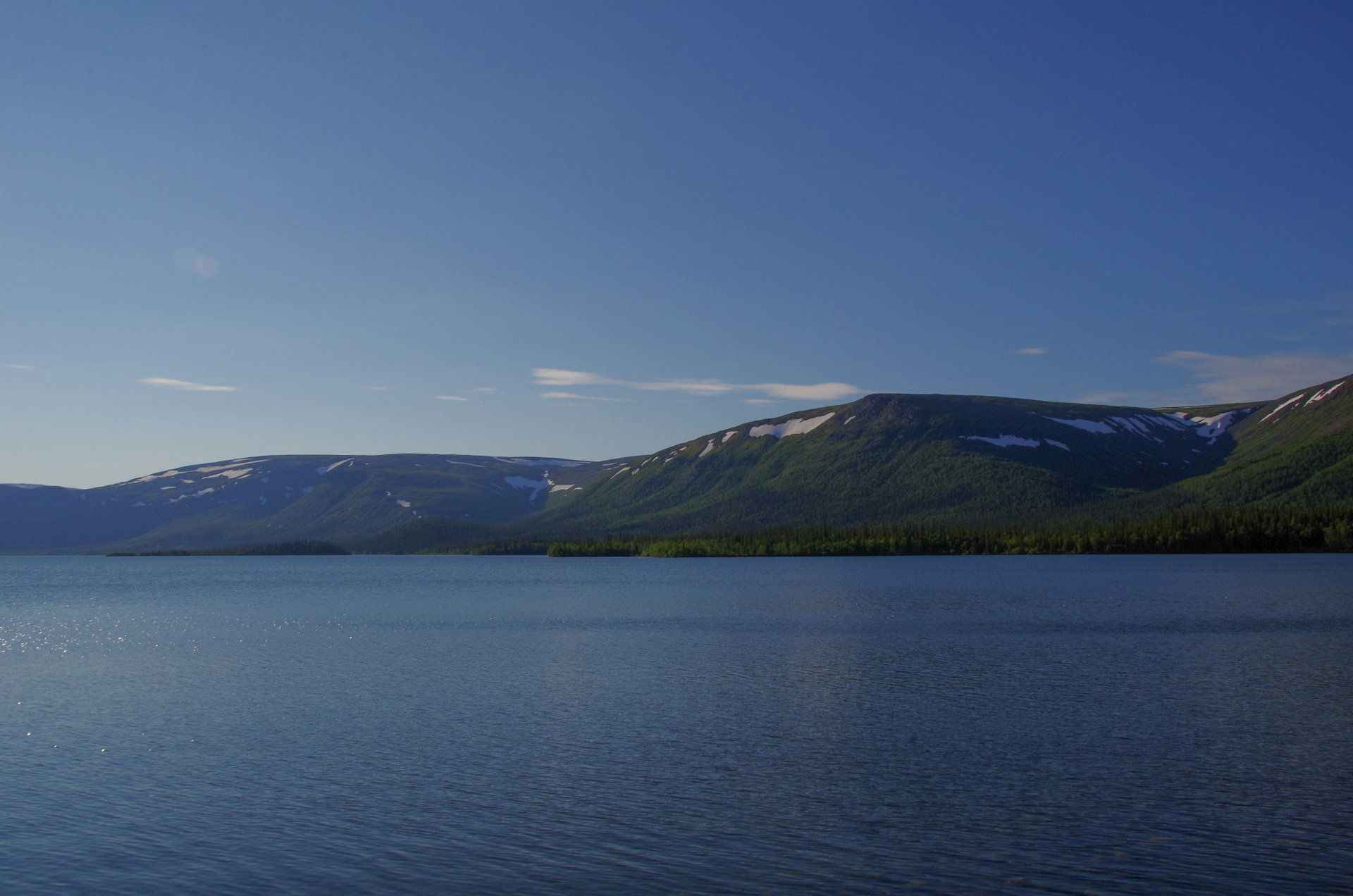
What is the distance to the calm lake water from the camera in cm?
1702

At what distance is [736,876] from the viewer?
16438 millimetres

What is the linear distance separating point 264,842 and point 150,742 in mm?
11402

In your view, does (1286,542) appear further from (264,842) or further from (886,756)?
(264,842)

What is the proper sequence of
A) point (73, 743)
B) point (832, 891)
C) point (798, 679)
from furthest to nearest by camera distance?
1. point (798, 679)
2. point (73, 743)
3. point (832, 891)

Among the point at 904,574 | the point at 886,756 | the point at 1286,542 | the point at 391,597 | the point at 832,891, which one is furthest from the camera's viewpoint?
the point at 1286,542

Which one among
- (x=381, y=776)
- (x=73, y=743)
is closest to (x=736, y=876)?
(x=381, y=776)

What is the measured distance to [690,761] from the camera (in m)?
24.4

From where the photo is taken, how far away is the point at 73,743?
90.4 feet

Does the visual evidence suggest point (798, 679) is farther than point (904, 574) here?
No

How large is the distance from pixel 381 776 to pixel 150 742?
351 inches

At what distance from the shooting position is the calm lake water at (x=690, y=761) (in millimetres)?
17016

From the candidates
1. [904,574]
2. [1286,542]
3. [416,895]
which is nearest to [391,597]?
[904,574]

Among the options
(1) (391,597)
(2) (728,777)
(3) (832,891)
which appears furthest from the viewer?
(1) (391,597)

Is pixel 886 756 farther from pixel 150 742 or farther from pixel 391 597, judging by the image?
pixel 391 597
